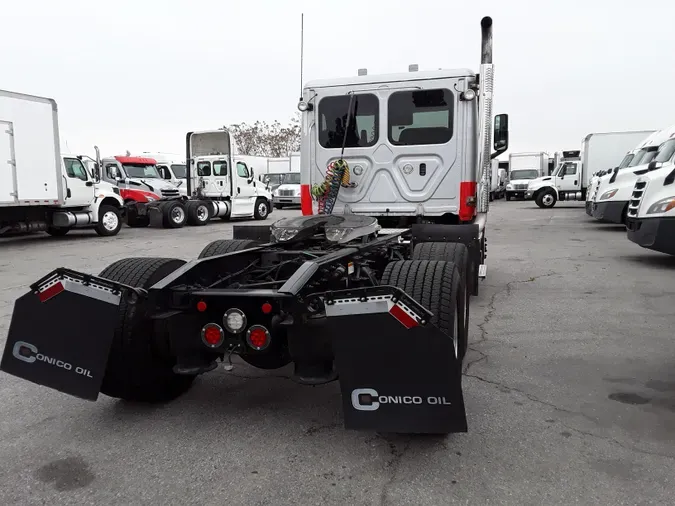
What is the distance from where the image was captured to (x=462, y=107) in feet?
19.9

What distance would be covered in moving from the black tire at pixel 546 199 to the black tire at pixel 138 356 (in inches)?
1016

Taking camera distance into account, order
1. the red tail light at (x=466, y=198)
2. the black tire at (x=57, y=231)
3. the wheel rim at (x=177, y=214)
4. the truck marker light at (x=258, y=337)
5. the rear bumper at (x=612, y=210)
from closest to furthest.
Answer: the truck marker light at (x=258, y=337) < the red tail light at (x=466, y=198) < the rear bumper at (x=612, y=210) < the black tire at (x=57, y=231) < the wheel rim at (x=177, y=214)

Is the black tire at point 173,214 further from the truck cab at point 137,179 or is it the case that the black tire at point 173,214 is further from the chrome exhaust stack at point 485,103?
the chrome exhaust stack at point 485,103

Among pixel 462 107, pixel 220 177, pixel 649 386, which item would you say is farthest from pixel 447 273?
pixel 220 177

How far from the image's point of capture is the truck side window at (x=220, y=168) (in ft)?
66.6

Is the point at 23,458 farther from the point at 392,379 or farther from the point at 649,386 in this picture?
the point at 649,386

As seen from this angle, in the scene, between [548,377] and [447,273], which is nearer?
[447,273]

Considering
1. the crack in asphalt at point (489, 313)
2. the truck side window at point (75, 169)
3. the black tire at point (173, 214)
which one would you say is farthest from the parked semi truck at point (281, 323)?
the black tire at point (173, 214)

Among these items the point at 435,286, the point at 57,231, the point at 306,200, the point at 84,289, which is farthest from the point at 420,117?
the point at 57,231

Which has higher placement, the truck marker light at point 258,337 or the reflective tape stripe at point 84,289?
the reflective tape stripe at point 84,289

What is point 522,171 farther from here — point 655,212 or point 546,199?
point 655,212

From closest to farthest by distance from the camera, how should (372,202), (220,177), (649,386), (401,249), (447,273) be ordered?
(447,273)
(649,386)
(401,249)
(372,202)
(220,177)

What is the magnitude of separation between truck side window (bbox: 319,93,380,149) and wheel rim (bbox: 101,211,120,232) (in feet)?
37.7

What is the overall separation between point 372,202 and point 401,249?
1.31 meters
